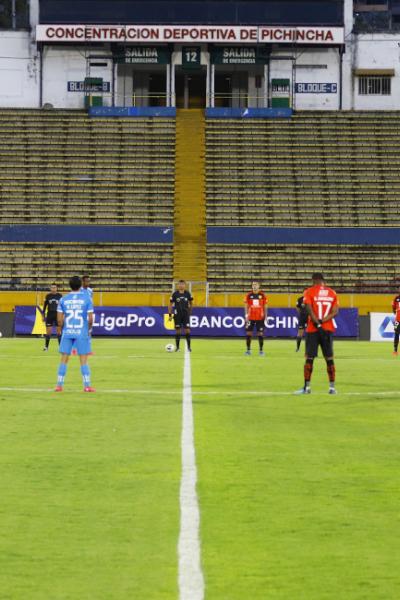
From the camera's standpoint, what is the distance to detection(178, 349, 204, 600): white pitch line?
6.32m

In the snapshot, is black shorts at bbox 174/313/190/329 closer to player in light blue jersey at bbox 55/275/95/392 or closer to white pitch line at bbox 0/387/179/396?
white pitch line at bbox 0/387/179/396

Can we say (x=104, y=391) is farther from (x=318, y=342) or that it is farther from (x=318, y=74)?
(x=318, y=74)

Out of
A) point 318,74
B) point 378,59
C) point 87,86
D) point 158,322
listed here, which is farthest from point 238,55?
point 158,322

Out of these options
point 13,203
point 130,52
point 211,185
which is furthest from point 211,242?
point 130,52

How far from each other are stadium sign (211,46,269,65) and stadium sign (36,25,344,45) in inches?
32.5

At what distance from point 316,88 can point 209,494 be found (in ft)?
197

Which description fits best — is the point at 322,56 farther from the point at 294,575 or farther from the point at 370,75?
the point at 294,575

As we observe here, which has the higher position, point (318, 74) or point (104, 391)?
point (318, 74)

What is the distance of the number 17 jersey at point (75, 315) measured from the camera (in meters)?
19.6

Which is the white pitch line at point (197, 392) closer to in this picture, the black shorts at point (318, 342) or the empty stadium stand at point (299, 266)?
the black shorts at point (318, 342)

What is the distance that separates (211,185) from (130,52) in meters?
11.7

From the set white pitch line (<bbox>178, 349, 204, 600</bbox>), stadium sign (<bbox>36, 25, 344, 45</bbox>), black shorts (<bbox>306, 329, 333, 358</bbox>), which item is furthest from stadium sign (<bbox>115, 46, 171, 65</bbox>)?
white pitch line (<bbox>178, 349, 204, 600</bbox>)

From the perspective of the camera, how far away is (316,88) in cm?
6750

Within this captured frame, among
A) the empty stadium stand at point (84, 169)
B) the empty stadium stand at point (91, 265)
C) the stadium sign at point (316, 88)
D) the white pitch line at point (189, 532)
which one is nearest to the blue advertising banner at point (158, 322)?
the empty stadium stand at point (91, 265)
